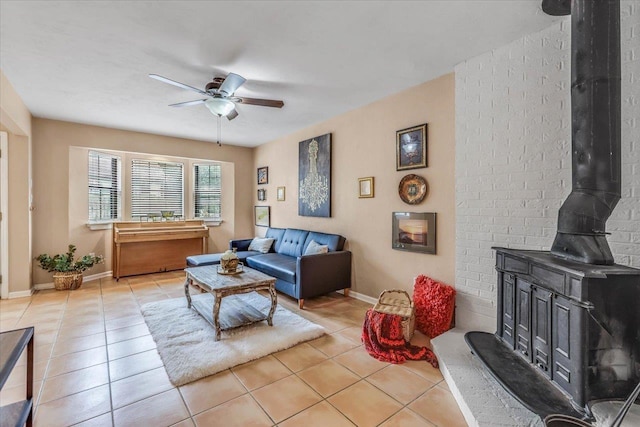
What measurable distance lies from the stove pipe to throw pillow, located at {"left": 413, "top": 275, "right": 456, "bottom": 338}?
1167 millimetres

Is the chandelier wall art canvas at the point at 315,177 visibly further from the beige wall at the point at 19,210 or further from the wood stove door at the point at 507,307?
the beige wall at the point at 19,210

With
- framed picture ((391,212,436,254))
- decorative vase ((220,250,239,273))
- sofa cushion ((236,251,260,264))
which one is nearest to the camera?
framed picture ((391,212,436,254))

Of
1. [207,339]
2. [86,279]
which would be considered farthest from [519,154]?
[86,279]

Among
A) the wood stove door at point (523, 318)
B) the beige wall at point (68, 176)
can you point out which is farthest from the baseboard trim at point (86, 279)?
the wood stove door at point (523, 318)

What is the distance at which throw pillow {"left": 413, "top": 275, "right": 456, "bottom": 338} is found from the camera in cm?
268

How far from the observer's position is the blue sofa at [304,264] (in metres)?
3.54

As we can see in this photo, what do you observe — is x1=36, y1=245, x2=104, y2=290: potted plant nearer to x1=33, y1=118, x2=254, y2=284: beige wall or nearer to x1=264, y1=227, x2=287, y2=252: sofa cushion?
x1=33, y1=118, x2=254, y2=284: beige wall

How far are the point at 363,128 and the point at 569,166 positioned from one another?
2.31 metres

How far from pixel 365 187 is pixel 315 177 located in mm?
1089

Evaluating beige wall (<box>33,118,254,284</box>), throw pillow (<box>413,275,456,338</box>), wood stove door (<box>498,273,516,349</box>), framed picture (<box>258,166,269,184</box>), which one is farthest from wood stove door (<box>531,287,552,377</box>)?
beige wall (<box>33,118,254,284</box>)

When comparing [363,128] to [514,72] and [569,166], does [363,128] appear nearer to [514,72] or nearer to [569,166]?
[514,72]

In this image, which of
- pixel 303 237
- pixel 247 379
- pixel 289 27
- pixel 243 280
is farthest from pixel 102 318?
pixel 289 27

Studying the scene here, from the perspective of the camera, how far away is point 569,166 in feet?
6.85

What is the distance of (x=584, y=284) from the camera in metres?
1.44
